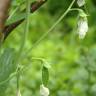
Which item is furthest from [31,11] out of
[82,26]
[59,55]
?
[59,55]

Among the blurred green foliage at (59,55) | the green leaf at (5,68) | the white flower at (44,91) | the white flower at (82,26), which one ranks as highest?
the white flower at (82,26)

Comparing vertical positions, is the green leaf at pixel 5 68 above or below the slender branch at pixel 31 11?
below

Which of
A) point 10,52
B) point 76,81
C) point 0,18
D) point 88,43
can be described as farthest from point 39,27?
point 0,18

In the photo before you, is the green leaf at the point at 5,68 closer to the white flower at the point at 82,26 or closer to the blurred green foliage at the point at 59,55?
the blurred green foliage at the point at 59,55


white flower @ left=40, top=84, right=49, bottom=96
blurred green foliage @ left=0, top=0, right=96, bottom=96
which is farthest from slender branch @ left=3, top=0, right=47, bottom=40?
white flower @ left=40, top=84, right=49, bottom=96

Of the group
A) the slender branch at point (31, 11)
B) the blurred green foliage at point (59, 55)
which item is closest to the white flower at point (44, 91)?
the blurred green foliage at point (59, 55)

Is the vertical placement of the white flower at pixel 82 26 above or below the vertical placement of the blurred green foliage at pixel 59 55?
above

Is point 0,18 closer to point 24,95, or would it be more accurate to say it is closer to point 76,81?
point 24,95

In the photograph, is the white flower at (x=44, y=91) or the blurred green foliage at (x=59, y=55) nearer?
the white flower at (x=44, y=91)

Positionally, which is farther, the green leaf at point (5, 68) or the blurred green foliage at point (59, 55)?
the blurred green foliage at point (59, 55)
